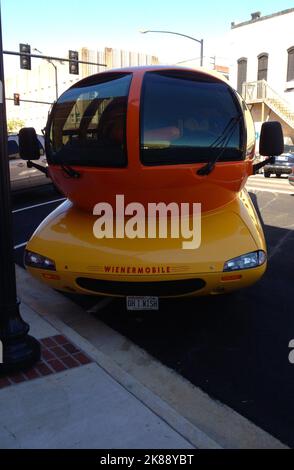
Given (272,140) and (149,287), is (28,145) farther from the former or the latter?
(272,140)

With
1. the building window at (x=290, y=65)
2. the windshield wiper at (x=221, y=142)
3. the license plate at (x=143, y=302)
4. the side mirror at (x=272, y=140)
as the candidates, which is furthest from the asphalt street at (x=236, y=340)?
the building window at (x=290, y=65)

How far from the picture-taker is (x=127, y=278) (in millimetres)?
3916

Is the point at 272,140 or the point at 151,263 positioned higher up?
the point at 272,140

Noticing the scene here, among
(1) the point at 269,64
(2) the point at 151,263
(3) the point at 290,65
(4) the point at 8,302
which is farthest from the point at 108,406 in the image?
(1) the point at 269,64

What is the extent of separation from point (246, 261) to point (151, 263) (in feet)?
2.67

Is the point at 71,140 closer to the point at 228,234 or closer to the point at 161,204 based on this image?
the point at 161,204

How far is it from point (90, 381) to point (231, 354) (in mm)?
1223

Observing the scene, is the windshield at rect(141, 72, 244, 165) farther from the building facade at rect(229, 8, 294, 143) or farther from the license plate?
the building facade at rect(229, 8, 294, 143)

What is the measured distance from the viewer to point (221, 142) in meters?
4.30

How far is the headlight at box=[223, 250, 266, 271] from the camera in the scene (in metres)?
3.91

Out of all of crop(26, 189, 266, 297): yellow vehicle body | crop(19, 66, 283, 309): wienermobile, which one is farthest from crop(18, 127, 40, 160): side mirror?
crop(26, 189, 266, 297): yellow vehicle body

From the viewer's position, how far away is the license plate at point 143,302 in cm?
407

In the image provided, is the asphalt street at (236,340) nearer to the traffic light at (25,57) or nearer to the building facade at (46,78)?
the traffic light at (25,57)
